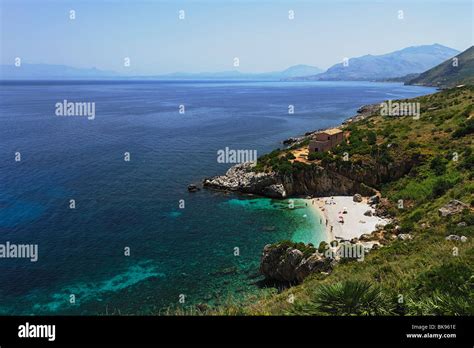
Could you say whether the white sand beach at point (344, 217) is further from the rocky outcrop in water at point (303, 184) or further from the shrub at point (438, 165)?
the shrub at point (438, 165)

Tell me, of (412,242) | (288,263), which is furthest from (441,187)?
(288,263)

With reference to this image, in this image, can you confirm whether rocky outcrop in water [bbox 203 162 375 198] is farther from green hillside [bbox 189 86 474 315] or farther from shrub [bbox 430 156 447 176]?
shrub [bbox 430 156 447 176]

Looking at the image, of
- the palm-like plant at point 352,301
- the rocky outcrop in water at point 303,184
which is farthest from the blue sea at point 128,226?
the palm-like plant at point 352,301

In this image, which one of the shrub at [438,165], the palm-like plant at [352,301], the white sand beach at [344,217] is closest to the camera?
the palm-like plant at [352,301]

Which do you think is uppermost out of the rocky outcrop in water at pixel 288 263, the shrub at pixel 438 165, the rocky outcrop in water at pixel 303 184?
the shrub at pixel 438 165

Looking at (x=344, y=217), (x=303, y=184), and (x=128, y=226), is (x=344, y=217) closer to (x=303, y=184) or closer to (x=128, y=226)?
(x=303, y=184)

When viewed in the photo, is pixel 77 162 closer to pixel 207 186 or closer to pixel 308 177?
pixel 207 186

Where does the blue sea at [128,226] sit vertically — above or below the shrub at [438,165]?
below
